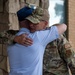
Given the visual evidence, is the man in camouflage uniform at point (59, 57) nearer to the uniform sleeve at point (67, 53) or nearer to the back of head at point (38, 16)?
the uniform sleeve at point (67, 53)

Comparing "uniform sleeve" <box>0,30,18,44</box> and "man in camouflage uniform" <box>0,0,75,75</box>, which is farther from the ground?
"uniform sleeve" <box>0,30,18,44</box>

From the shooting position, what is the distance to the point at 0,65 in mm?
5273

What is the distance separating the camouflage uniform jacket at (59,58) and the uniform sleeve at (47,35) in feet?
0.26

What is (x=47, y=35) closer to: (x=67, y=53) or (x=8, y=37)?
(x=67, y=53)

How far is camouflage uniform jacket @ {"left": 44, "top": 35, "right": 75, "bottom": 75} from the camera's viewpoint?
2.95 metres

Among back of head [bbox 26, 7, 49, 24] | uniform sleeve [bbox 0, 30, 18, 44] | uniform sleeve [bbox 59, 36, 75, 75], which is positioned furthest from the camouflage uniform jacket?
uniform sleeve [bbox 0, 30, 18, 44]

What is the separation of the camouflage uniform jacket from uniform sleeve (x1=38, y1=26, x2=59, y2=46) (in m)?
0.08

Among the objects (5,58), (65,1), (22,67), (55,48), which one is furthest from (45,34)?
(65,1)

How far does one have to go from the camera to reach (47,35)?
9.45 ft

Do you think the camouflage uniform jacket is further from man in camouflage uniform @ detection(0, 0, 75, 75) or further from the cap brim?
the cap brim

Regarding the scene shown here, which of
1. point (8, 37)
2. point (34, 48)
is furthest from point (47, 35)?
point (8, 37)

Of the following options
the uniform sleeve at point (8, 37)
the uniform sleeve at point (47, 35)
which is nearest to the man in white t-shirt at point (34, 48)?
the uniform sleeve at point (47, 35)

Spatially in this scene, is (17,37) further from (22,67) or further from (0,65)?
(0,65)

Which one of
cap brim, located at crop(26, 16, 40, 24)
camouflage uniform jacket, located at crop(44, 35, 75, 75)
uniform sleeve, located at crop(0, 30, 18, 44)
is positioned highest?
cap brim, located at crop(26, 16, 40, 24)
